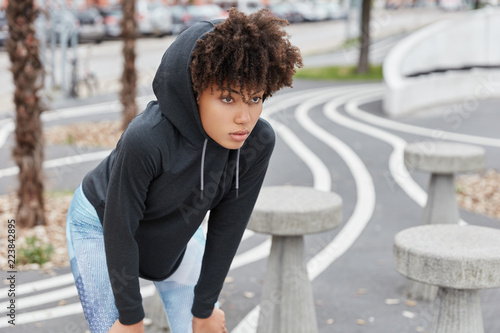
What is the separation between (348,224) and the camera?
7.74 metres

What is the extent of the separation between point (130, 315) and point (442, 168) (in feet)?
13.7

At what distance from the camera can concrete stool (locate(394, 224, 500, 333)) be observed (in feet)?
12.7

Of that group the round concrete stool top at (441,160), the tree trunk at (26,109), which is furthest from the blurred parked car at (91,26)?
the round concrete stool top at (441,160)

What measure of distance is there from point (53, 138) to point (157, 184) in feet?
35.1

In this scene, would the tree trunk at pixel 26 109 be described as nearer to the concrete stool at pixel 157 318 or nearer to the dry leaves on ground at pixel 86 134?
the concrete stool at pixel 157 318

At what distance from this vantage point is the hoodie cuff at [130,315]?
8.45 feet

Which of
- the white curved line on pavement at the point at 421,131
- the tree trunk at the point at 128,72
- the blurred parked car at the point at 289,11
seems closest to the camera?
the white curved line on pavement at the point at 421,131

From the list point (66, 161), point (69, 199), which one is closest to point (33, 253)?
point (69, 199)

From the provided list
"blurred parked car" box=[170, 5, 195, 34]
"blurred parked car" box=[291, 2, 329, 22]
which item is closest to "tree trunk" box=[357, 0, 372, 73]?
"blurred parked car" box=[170, 5, 195, 34]

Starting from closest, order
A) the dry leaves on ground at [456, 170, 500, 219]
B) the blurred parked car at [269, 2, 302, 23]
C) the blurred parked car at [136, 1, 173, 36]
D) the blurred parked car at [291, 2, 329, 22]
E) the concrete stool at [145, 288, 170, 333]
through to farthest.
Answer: the concrete stool at [145, 288, 170, 333], the dry leaves on ground at [456, 170, 500, 219], the blurred parked car at [136, 1, 173, 36], the blurred parked car at [269, 2, 302, 23], the blurred parked car at [291, 2, 329, 22]

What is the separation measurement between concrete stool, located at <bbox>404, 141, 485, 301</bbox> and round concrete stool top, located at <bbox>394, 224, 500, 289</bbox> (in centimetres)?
177

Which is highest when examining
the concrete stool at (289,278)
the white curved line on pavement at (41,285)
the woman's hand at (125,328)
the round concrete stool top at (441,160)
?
the woman's hand at (125,328)

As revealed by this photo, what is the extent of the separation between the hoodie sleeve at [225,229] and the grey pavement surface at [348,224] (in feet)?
7.54

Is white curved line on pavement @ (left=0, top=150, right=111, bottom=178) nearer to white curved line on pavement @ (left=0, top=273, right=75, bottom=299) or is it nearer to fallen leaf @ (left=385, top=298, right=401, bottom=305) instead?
white curved line on pavement @ (left=0, top=273, right=75, bottom=299)
